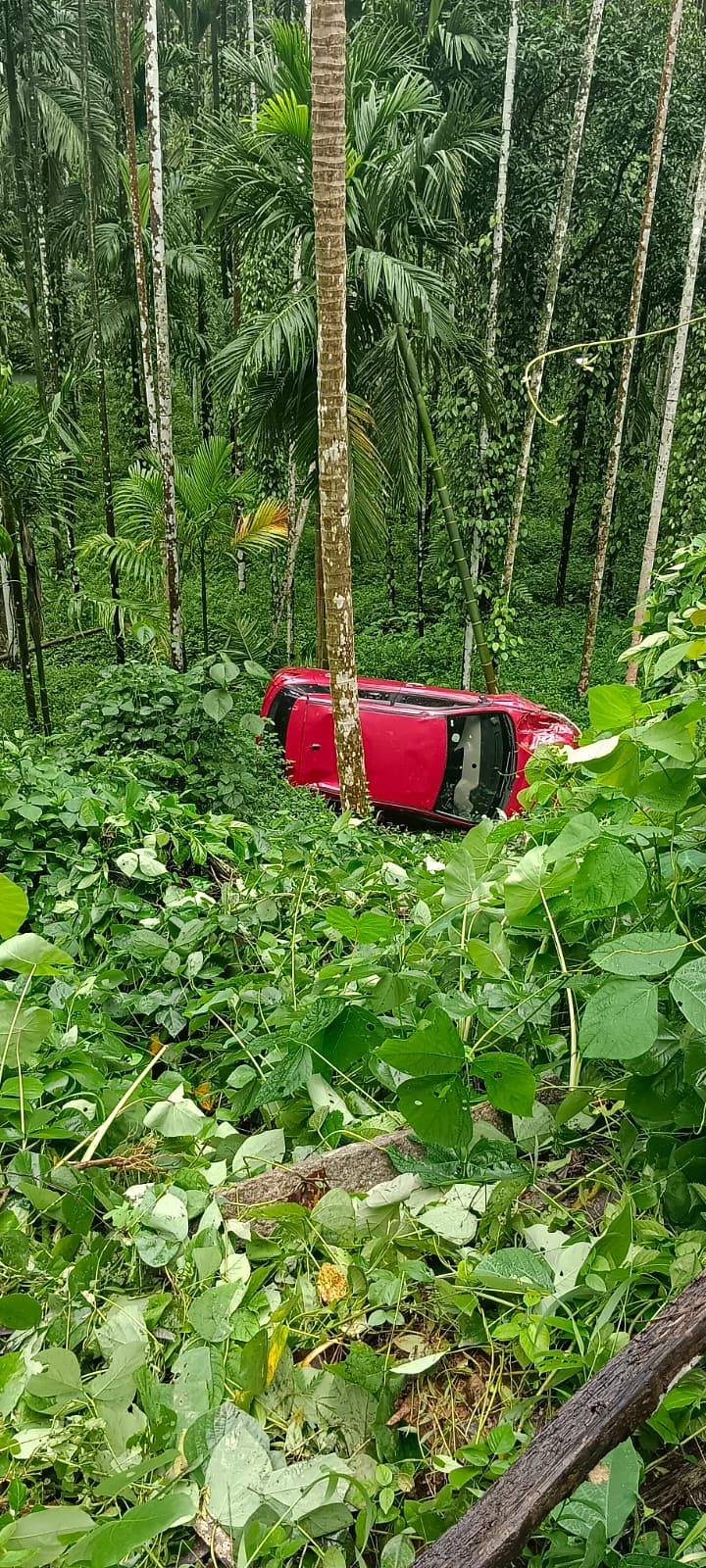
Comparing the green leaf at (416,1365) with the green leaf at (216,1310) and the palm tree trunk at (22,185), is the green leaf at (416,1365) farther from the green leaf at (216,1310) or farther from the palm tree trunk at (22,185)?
the palm tree trunk at (22,185)

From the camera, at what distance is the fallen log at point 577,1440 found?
2.15ft

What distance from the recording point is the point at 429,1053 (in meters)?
0.96

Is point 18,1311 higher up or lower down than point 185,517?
higher up

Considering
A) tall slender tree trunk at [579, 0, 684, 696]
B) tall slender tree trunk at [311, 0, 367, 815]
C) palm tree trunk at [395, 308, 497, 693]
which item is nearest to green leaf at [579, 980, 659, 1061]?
tall slender tree trunk at [311, 0, 367, 815]

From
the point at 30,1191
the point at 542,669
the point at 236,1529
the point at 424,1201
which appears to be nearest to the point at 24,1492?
the point at 236,1529

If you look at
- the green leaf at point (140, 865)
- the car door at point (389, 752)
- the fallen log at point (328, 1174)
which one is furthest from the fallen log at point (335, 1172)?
the car door at point (389, 752)

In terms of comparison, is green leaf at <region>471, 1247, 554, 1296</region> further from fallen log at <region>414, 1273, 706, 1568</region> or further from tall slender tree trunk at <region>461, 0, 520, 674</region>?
tall slender tree trunk at <region>461, 0, 520, 674</region>

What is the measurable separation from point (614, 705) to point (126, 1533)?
36.7 inches

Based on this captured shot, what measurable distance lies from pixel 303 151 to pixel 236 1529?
279 inches

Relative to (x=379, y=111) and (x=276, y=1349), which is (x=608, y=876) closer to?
(x=276, y=1349)

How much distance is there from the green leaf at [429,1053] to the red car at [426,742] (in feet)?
19.2

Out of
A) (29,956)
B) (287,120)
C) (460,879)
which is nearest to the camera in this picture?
(29,956)

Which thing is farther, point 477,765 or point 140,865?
point 477,765

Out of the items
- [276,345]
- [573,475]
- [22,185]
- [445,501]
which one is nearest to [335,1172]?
[276,345]
